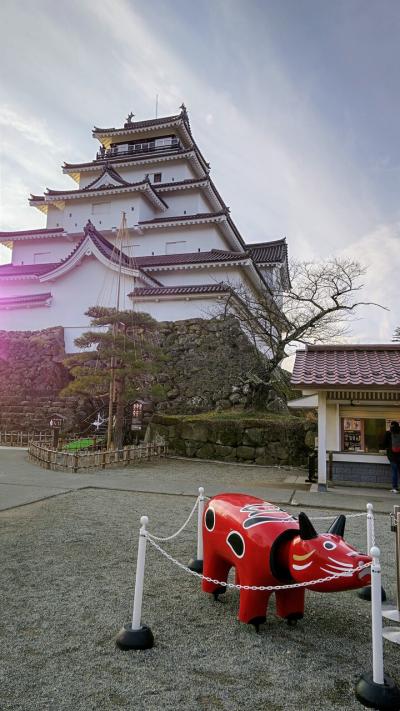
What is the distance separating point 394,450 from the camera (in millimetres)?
9430

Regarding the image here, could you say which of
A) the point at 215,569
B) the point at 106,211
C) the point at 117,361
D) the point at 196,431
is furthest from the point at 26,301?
the point at 215,569

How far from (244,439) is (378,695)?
11.8 m

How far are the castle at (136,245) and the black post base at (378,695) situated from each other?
655 inches

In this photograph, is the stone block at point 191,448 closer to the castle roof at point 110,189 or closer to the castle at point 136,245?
the castle at point 136,245

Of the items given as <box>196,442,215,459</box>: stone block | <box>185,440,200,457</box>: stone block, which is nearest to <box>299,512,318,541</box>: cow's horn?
<box>196,442,215,459</box>: stone block

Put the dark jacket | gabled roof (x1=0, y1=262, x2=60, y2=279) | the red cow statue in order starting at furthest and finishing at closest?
gabled roof (x1=0, y1=262, x2=60, y2=279) < the dark jacket < the red cow statue

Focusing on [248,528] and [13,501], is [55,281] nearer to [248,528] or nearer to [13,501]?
[13,501]

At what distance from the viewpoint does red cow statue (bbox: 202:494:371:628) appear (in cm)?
282

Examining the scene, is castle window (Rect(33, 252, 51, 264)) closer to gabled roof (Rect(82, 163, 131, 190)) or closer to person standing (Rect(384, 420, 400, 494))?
gabled roof (Rect(82, 163, 131, 190))

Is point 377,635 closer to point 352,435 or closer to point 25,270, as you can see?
point 352,435

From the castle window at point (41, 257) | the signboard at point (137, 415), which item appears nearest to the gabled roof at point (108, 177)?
the castle window at point (41, 257)

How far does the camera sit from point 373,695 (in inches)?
95.0

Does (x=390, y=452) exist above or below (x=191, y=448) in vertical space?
above

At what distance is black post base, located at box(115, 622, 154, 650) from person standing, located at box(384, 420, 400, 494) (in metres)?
7.81
